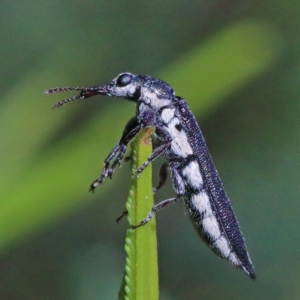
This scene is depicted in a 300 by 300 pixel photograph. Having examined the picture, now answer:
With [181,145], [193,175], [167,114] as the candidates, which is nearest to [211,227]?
[193,175]

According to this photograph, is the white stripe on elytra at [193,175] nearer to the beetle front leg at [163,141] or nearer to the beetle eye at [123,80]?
the beetle front leg at [163,141]

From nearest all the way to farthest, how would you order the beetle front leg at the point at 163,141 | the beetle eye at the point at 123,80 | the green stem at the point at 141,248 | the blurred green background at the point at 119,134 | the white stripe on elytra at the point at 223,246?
the green stem at the point at 141,248, the beetle front leg at the point at 163,141, the white stripe on elytra at the point at 223,246, the beetle eye at the point at 123,80, the blurred green background at the point at 119,134

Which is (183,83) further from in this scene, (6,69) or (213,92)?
(6,69)

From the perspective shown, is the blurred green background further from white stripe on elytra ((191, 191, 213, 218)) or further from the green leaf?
the green leaf

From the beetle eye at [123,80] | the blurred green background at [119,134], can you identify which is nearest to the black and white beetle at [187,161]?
the beetle eye at [123,80]

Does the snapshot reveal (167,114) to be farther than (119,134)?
No

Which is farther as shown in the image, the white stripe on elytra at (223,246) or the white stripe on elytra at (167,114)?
A: the white stripe on elytra at (167,114)

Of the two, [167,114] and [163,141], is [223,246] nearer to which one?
[163,141]

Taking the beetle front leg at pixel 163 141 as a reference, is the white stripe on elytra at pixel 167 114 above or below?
above
